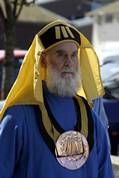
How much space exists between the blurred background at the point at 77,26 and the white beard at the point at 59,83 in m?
5.26

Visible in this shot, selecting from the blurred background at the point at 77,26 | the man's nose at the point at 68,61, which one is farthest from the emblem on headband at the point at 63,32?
the blurred background at the point at 77,26

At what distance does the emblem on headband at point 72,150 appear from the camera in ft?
10.9

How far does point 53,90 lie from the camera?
340cm

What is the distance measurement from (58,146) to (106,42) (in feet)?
165

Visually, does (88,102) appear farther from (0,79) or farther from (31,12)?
(31,12)

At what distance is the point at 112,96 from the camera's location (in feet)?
29.7

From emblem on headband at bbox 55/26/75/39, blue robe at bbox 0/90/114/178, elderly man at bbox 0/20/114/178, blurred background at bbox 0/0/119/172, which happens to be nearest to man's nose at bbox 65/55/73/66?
elderly man at bbox 0/20/114/178

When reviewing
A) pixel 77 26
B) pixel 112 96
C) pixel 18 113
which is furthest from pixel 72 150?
pixel 77 26

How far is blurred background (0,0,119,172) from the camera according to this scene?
29.9 feet

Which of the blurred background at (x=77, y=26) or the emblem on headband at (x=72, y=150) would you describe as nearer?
the emblem on headband at (x=72, y=150)

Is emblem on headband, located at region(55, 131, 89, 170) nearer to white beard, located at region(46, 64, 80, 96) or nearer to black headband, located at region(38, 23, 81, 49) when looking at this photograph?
white beard, located at region(46, 64, 80, 96)

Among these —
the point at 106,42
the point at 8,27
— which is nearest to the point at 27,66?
the point at 8,27

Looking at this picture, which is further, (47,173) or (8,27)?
(8,27)

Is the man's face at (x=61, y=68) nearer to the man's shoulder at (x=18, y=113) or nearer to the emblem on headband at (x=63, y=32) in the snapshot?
the emblem on headband at (x=63, y=32)
